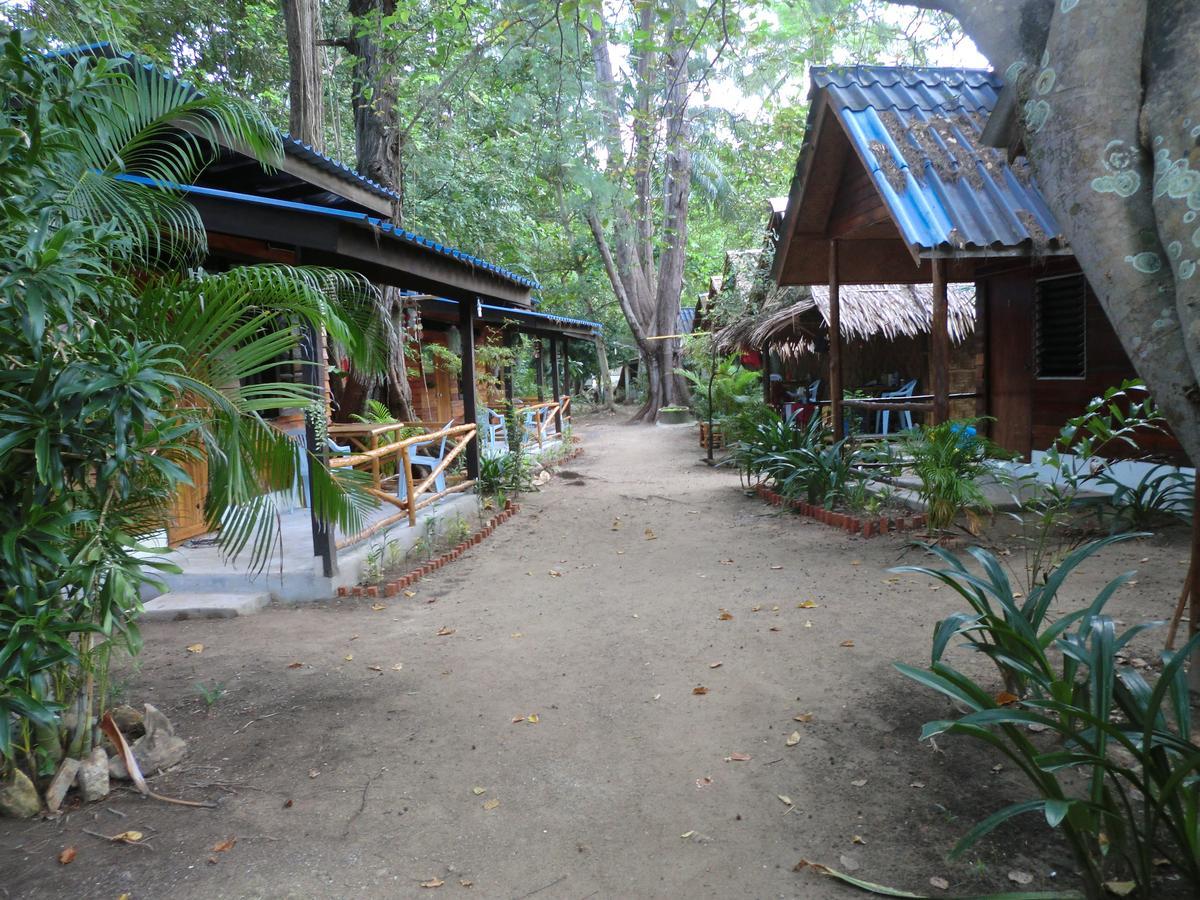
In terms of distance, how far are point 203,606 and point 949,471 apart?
5.87 meters

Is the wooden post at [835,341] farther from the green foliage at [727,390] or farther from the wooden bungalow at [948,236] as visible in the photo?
the green foliage at [727,390]

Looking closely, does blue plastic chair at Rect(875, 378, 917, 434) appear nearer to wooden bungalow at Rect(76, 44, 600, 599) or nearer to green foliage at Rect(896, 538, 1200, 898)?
wooden bungalow at Rect(76, 44, 600, 599)

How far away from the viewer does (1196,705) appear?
3.25 m

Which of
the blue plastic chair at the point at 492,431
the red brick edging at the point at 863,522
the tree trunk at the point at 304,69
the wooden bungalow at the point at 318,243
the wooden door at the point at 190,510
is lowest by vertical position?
the red brick edging at the point at 863,522

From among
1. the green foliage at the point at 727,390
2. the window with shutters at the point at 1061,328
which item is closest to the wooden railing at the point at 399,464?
the green foliage at the point at 727,390

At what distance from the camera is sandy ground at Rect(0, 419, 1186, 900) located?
2.58 metres

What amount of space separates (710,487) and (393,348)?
4649mm

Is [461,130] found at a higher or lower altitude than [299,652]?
higher

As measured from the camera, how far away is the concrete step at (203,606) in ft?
18.2

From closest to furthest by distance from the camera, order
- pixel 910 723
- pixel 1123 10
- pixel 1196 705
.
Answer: pixel 1123 10
pixel 1196 705
pixel 910 723

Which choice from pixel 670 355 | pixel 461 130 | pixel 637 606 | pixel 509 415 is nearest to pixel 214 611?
pixel 637 606

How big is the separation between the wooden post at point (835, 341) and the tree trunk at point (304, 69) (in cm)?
575

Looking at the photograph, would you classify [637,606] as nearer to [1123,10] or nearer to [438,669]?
[438,669]

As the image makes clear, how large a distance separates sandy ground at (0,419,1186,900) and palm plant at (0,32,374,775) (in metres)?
0.70
